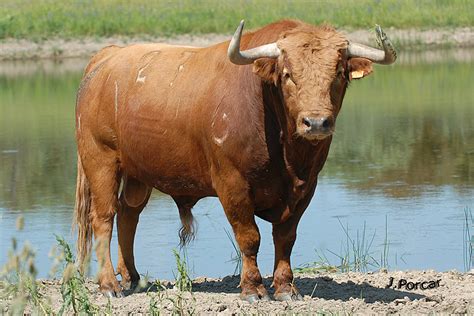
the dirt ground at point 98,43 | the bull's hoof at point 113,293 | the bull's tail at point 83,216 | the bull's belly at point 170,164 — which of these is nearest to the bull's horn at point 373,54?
the bull's belly at point 170,164

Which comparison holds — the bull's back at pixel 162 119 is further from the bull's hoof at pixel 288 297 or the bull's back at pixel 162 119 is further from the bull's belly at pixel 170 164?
the bull's hoof at pixel 288 297

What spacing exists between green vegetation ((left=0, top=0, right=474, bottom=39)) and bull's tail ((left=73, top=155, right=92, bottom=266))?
22.9m

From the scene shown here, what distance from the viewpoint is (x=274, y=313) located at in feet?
23.9

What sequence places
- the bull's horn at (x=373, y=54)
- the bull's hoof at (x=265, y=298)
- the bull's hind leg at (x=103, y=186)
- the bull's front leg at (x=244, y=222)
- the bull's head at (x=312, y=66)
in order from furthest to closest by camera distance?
the bull's hind leg at (x=103, y=186) < the bull's hoof at (x=265, y=298) < the bull's front leg at (x=244, y=222) < the bull's horn at (x=373, y=54) < the bull's head at (x=312, y=66)

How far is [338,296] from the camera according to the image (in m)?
7.94

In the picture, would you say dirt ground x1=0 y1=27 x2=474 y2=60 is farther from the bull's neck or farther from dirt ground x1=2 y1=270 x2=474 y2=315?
the bull's neck

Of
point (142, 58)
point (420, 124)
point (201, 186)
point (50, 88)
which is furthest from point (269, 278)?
point (50, 88)

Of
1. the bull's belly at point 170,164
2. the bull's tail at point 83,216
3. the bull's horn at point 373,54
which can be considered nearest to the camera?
the bull's horn at point 373,54

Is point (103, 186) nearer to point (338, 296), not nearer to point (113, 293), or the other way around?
point (113, 293)

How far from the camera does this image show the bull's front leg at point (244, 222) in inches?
297

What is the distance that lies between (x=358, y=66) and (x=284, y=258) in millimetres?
1363

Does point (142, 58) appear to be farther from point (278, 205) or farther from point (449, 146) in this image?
point (449, 146)
